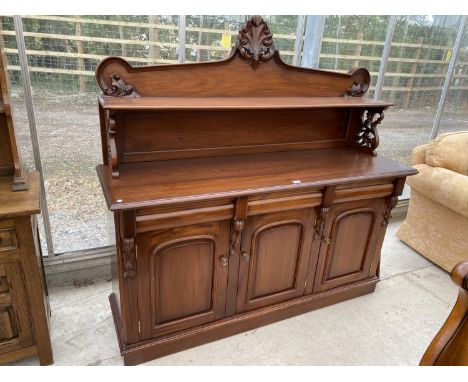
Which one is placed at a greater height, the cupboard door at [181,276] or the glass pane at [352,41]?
the glass pane at [352,41]

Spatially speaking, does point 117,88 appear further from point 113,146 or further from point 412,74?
point 412,74

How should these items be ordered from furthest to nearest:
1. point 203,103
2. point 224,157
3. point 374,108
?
point 374,108
point 224,157
point 203,103

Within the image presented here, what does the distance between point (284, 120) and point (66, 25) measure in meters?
1.20

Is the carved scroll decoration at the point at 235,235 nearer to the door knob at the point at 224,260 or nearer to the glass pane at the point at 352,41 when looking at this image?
the door knob at the point at 224,260

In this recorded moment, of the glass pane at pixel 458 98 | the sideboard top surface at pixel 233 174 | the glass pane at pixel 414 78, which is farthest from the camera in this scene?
the glass pane at pixel 458 98

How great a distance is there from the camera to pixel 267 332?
6.65ft

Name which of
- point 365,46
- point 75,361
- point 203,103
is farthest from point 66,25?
point 365,46

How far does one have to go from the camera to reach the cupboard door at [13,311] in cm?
152

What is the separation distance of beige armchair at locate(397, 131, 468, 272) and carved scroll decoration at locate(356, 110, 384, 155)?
0.66 m

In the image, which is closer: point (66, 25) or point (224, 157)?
point (66, 25)

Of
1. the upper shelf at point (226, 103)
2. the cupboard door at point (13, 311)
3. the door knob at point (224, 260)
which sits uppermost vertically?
the upper shelf at point (226, 103)

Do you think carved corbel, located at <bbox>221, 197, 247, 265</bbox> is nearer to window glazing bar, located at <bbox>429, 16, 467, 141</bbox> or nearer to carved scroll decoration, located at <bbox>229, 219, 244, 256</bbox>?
carved scroll decoration, located at <bbox>229, 219, 244, 256</bbox>

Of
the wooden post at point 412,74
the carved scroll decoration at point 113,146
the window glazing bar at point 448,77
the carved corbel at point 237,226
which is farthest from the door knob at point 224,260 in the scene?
the window glazing bar at point 448,77
